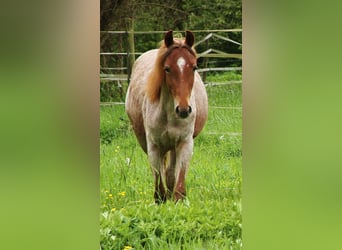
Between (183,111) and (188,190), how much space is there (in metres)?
0.28

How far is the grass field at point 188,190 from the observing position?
1647 mm

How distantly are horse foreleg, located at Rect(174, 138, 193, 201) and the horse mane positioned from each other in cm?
19

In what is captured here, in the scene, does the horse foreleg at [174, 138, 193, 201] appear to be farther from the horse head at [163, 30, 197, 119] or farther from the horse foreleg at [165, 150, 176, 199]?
the horse head at [163, 30, 197, 119]

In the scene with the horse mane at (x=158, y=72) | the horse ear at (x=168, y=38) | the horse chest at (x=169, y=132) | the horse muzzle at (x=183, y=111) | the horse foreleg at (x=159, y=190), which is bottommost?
the horse foreleg at (x=159, y=190)

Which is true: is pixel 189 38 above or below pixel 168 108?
A: above

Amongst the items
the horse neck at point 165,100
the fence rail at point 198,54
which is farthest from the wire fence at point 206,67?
the horse neck at point 165,100

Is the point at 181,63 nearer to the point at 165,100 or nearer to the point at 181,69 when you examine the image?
the point at 181,69

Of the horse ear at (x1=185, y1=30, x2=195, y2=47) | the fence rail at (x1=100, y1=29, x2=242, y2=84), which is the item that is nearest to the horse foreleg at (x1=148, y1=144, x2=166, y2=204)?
the fence rail at (x1=100, y1=29, x2=242, y2=84)

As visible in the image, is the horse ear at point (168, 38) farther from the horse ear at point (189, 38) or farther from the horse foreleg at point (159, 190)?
the horse foreleg at point (159, 190)

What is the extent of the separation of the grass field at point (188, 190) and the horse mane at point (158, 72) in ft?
0.39

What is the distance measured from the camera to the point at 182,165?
1.75 m

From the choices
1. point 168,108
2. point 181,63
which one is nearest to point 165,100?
point 168,108

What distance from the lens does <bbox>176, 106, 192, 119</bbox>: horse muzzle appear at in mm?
1658
